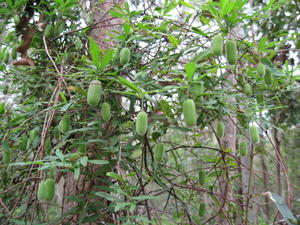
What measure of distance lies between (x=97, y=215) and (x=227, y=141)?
140 centimetres

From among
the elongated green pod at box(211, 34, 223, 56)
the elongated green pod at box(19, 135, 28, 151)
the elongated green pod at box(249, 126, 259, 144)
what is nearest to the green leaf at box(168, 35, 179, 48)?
the elongated green pod at box(211, 34, 223, 56)

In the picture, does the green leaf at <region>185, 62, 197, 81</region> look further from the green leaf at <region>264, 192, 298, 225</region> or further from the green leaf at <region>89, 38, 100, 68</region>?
the green leaf at <region>264, 192, 298, 225</region>

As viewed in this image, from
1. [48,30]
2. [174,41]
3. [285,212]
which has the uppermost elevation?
[48,30]

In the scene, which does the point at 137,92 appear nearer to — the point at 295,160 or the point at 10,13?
the point at 10,13

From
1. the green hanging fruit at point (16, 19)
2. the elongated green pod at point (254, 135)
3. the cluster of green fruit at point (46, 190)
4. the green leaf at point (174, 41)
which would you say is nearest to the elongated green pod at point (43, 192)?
the cluster of green fruit at point (46, 190)

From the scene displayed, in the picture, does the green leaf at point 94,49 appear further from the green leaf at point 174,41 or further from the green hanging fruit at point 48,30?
the green hanging fruit at point 48,30

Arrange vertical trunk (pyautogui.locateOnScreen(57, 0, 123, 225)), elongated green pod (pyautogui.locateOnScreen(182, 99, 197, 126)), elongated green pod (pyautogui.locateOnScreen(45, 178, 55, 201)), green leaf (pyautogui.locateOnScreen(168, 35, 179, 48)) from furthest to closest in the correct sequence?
vertical trunk (pyautogui.locateOnScreen(57, 0, 123, 225)) → green leaf (pyautogui.locateOnScreen(168, 35, 179, 48)) → elongated green pod (pyautogui.locateOnScreen(45, 178, 55, 201)) → elongated green pod (pyautogui.locateOnScreen(182, 99, 197, 126))

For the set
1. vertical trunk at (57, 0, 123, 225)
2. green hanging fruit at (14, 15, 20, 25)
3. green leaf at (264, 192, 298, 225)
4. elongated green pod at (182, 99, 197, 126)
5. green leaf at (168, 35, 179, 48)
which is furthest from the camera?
green hanging fruit at (14, 15, 20, 25)

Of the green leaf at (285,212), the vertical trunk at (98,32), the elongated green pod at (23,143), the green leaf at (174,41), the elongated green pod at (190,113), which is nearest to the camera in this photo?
the green leaf at (285,212)

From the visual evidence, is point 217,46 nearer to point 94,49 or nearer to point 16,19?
point 94,49

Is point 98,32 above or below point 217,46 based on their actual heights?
above

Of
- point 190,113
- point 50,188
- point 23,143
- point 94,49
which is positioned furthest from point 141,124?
point 23,143

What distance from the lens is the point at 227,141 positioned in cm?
237

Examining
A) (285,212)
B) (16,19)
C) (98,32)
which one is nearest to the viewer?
(285,212)
